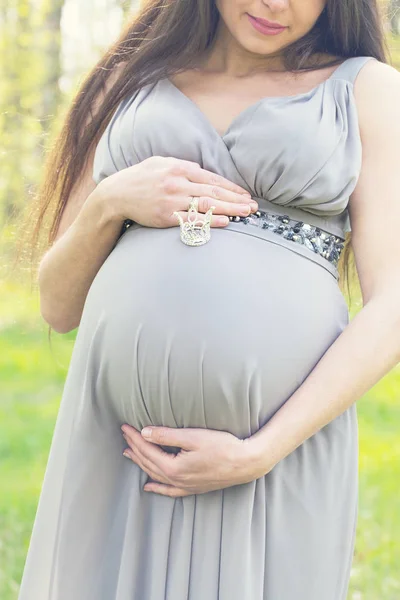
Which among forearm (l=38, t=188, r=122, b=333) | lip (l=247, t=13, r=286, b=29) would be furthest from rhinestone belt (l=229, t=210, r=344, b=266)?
lip (l=247, t=13, r=286, b=29)

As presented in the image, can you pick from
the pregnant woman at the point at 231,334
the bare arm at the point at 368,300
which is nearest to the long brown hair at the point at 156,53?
the pregnant woman at the point at 231,334

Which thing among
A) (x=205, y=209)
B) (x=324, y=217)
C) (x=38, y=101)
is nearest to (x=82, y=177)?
(x=205, y=209)

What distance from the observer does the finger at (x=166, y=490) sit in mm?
1845

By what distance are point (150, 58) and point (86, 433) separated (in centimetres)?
84

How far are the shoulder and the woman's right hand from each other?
28cm

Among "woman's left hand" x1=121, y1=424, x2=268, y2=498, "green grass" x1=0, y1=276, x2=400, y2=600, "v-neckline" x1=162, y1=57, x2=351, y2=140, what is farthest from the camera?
"green grass" x1=0, y1=276, x2=400, y2=600

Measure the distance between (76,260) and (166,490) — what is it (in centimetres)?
54

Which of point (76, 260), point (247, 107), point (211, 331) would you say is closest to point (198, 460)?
point (211, 331)

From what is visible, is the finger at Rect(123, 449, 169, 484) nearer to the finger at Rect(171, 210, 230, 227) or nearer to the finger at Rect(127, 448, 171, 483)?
the finger at Rect(127, 448, 171, 483)

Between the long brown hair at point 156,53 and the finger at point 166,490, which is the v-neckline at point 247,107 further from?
the finger at point 166,490

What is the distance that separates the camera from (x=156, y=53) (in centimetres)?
217

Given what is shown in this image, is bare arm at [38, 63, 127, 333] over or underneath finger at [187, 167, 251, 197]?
underneath

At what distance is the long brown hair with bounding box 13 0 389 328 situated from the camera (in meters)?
2.09

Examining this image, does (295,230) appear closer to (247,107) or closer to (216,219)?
(216,219)
